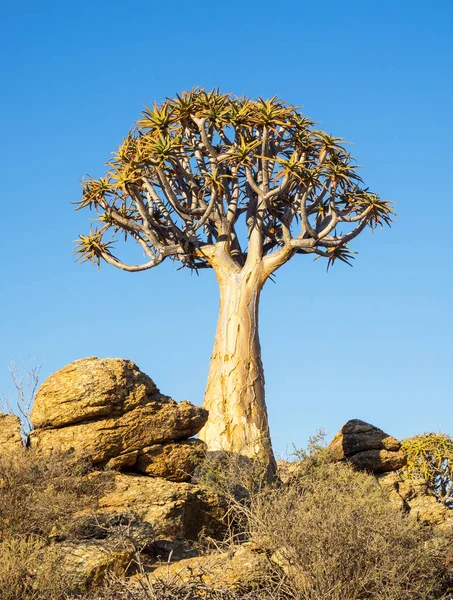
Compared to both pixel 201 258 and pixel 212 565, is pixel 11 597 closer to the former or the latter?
pixel 212 565

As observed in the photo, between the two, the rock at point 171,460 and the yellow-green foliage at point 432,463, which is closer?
the rock at point 171,460

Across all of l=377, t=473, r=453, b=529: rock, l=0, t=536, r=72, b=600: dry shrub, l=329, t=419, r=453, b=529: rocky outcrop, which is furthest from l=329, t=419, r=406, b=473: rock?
l=0, t=536, r=72, b=600: dry shrub

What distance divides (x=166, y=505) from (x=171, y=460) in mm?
933

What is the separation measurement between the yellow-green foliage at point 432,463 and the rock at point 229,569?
26.0 ft

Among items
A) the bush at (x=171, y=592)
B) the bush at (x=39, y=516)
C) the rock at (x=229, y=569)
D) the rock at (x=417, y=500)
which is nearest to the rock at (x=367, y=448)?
the rock at (x=417, y=500)

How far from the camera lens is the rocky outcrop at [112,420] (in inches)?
417

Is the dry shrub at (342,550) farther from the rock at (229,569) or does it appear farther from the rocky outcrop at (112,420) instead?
the rocky outcrop at (112,420)

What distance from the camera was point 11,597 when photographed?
8039 millimetres

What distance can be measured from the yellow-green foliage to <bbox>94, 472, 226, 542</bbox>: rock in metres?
6.39

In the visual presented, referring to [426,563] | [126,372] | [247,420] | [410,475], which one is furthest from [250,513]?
[410,475]

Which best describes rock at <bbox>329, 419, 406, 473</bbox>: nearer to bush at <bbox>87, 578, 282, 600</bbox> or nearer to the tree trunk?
the tree trunk

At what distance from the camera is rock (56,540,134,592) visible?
8.45 m

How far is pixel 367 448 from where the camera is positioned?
1634 centimetres

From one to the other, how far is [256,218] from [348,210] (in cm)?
188
